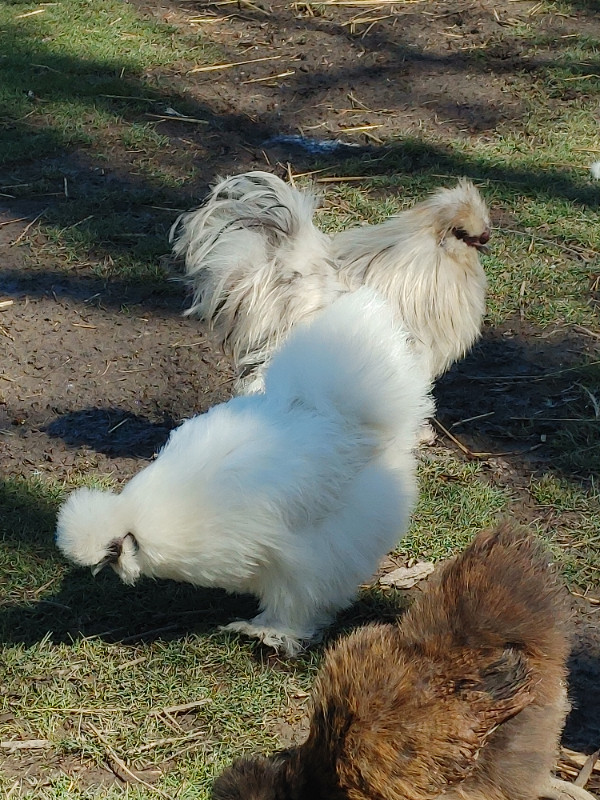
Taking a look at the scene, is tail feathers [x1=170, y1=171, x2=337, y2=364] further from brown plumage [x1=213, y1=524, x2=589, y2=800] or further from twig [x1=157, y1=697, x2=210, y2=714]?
brown plumage [x1=213, y1=524, x2=589, y2=800]

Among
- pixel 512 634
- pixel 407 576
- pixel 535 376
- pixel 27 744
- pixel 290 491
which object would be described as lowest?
pixel 27 744

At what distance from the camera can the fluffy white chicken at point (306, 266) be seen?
4785 millimetres

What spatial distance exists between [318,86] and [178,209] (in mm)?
2325

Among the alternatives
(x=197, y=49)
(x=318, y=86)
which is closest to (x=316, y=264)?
(x=318, y=86)

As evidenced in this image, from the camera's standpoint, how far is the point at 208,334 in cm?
588

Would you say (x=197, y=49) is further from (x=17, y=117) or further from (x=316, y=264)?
(x=316, y=264)

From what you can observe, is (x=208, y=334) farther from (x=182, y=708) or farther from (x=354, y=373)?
(x=182, y=708)

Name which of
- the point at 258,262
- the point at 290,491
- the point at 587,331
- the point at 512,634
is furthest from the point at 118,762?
the point at 587,331

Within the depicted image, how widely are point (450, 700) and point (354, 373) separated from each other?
58.5 inches

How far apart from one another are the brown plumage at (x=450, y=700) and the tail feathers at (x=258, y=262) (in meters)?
1.88

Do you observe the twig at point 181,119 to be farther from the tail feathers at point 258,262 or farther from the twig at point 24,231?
the tail feathers at point 258,262

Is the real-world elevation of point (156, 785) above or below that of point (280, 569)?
below

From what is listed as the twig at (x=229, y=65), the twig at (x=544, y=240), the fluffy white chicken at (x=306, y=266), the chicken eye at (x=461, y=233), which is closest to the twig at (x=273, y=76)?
the twig at (x=229, y=65)

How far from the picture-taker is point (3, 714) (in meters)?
3.80
